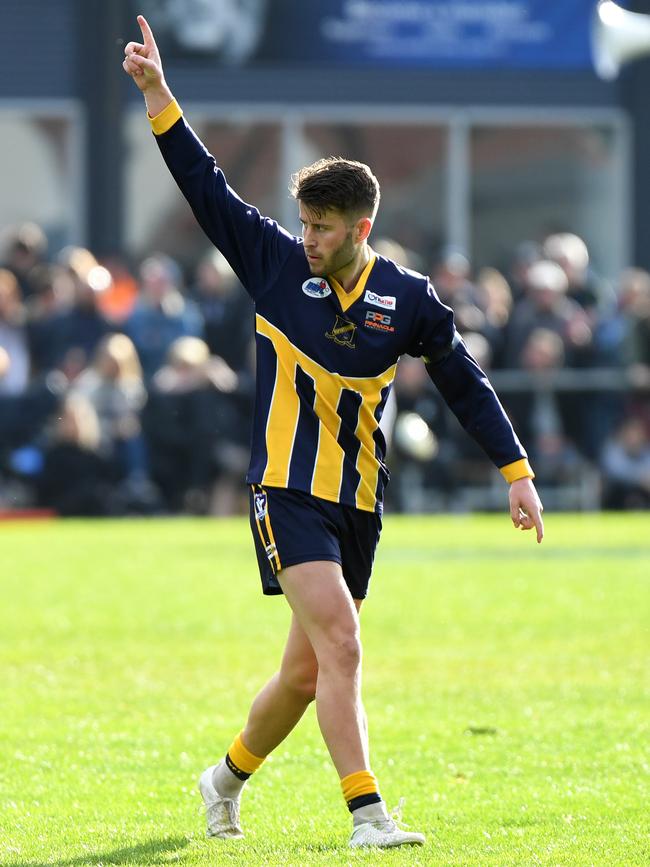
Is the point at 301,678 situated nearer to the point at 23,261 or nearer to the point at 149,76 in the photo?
the point at 149,76

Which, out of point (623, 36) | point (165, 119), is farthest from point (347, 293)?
point (623, 36)

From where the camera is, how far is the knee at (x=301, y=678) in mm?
6094

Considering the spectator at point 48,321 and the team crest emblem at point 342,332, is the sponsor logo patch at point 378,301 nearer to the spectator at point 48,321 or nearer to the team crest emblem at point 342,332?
the team crest emblem at point 342,332

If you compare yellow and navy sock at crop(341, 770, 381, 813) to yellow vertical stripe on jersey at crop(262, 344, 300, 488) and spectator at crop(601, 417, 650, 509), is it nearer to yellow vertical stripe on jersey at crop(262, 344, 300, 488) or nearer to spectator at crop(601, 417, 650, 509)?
yellow vertical stripe on jersey at crop(262, 344, 300, 488)

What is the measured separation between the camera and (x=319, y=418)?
6031mm

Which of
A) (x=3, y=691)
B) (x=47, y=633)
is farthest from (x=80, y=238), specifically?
(x=3, y=691)

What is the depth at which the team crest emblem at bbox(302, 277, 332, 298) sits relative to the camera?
19.9ft

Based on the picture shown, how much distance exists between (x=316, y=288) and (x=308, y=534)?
0.79 metres

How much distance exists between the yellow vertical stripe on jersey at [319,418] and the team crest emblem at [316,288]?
157 millimetres

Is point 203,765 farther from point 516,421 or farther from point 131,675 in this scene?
point 516,421

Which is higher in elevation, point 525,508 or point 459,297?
point 459,297

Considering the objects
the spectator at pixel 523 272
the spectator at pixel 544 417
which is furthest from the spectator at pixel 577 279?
the spectator at pixel 544 417

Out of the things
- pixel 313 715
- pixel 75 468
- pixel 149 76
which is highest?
pixel 149 76

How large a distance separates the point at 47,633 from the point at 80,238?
1486 cm
